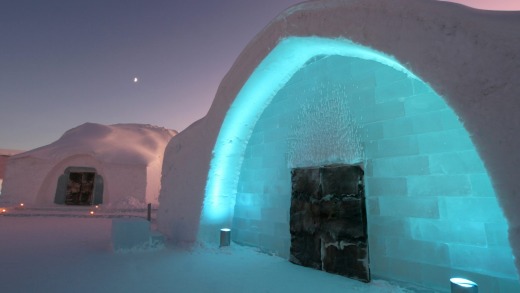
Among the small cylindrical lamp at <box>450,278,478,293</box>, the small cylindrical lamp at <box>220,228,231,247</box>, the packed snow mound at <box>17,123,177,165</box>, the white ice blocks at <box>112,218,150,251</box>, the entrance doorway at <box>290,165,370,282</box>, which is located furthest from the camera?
→ the packed snow mound at <box>17,123,177,165</box>

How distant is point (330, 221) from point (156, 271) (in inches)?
103

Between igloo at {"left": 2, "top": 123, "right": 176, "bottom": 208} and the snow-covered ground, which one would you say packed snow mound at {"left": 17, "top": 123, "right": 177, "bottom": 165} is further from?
the snow-covered ground

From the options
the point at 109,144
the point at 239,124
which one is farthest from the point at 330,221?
the point at 109,144

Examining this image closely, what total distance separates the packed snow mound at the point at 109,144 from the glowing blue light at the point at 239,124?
11.9 metres

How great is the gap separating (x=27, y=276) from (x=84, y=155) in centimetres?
1435

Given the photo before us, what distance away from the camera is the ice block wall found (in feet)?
9.27

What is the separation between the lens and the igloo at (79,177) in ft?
49.9

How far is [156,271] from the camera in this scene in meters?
3.82

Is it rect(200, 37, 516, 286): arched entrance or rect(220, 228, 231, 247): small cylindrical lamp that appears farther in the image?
rect(220, 228, 231, 247): small cylindrical lamp

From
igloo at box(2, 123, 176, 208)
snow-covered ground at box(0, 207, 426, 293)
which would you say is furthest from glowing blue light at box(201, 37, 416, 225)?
igloo at box(2, 123, 176, 208)

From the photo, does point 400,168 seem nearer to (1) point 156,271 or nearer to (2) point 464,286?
(2) point 464,286

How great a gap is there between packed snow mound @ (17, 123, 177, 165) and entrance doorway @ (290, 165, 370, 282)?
45.2ft

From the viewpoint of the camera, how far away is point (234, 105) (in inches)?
210

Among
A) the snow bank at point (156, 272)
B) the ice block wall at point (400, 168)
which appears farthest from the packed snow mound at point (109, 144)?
the ice block wall at point (400, 168)
